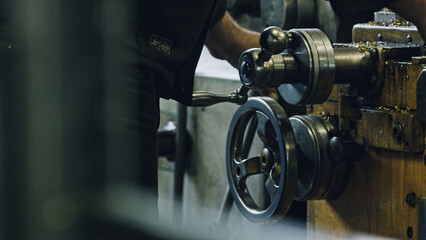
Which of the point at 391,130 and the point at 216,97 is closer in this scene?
the point at 391,130

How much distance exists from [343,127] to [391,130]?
12cm

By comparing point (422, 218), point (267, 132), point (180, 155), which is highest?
point (267, 132)

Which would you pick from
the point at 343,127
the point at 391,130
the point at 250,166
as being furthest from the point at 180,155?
the point at 391,130

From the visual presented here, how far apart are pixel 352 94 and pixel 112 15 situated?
83 centimetres

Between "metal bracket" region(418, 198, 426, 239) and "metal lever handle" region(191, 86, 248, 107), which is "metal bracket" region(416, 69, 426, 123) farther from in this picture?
"metal lever handle" region(191, 86, 248, 107)

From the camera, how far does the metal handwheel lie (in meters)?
1.10

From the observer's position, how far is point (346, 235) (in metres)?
1.22

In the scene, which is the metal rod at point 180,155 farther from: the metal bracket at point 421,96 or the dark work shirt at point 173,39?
the metal bracket at point 421,96

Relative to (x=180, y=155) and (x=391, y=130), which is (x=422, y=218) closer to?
(x=391, y=130)

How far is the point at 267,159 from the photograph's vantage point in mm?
1165

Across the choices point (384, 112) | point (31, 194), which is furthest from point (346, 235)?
point (31, 194)

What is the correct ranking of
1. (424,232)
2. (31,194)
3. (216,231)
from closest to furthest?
(31,194) < (424,232) < (216,231)

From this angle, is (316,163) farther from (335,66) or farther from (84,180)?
(84,180)

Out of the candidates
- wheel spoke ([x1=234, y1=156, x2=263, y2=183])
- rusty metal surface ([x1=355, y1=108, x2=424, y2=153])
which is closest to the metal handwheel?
wheel spoke ([x1=234, y1=156, x2=263, y2=183])
